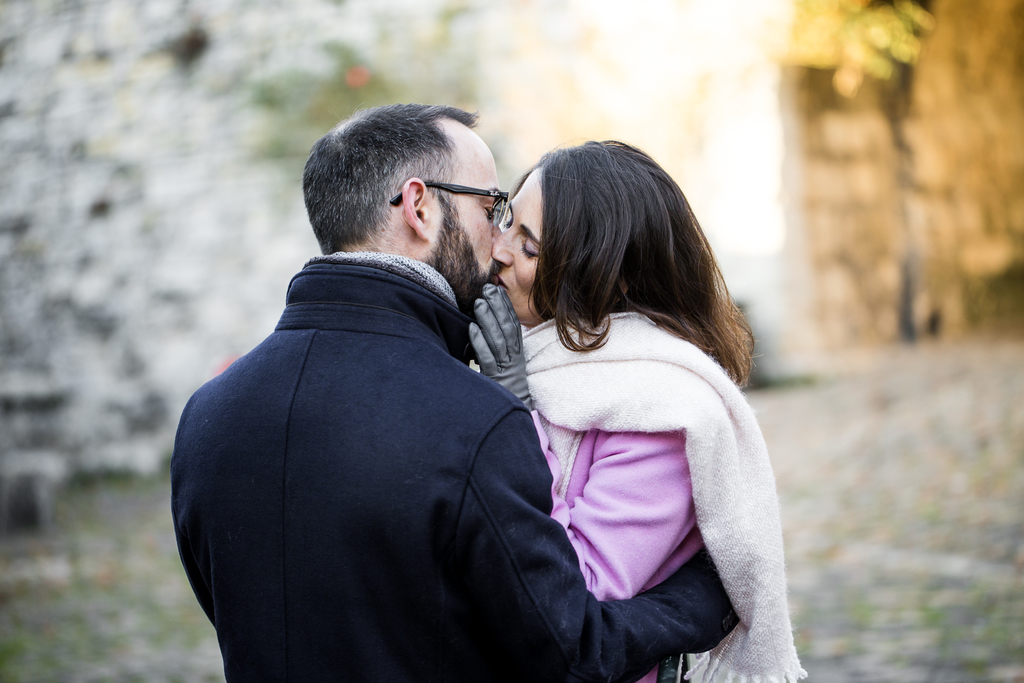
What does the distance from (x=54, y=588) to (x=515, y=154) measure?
4.50m

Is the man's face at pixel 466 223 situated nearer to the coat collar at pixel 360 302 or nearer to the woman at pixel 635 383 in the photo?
the woman at pixel 635 383

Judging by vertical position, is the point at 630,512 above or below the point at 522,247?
below

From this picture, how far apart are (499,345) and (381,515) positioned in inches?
17.6

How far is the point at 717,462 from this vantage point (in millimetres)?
1555

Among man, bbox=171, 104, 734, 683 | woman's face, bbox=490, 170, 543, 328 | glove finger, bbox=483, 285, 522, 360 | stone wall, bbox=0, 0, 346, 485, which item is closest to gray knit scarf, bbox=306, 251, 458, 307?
man, bbox=171, 104, 734, 683

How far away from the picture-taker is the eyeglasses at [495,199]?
1635mm

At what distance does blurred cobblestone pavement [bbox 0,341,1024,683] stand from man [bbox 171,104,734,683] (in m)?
1.54

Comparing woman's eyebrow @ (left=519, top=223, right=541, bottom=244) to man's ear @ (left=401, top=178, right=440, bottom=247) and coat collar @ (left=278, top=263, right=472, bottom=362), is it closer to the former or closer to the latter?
man's ear @ (left=401, top=178, right=440, bottom=247)

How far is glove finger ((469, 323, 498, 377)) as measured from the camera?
5.30ft

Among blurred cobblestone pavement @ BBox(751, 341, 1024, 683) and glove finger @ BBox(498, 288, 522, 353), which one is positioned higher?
glove finger @ BBox(498, 288, 522, 353)

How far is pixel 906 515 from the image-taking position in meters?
5.00

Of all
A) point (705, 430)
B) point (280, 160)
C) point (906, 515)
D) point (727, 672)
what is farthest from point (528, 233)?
point (280, 160)

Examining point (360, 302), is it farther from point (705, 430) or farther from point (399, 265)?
point (705, 430)

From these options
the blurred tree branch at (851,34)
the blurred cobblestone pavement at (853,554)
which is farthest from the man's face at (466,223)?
the blurred tree branch at (851,34)
